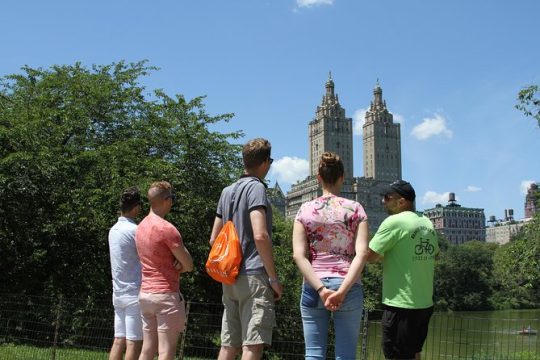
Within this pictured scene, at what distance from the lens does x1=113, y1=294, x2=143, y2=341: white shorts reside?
5348 millimetres

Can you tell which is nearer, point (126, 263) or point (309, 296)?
point (309, 296)

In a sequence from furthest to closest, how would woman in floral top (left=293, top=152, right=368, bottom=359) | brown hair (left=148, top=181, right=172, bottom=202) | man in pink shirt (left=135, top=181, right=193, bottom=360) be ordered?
1. brown hair (left=148, top=181, right=172, bottom=202)
2. man in pink shirt (left=135, top=181, right=193, bottom=360)
3. woman in floral top (left=293, top=152, right=368, bottom=359)

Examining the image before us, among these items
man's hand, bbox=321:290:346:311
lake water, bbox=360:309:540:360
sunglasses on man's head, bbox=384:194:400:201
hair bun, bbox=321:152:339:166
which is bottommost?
lake water, bbox=360:309:540:360

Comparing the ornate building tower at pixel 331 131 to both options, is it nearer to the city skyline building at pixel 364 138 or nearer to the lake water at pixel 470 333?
the city skyline building at pixel 364 138

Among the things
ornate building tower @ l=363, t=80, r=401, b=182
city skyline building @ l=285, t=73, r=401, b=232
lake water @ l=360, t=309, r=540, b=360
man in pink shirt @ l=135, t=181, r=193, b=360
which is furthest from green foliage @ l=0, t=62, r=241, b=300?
ornate building tower @ l=363, t=80, r=401, b=182

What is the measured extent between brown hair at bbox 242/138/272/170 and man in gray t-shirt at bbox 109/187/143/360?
64.3 inches

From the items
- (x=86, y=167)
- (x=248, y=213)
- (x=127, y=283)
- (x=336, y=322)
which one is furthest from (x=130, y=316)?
(x=86, y=167)

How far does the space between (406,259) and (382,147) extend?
7019 inches

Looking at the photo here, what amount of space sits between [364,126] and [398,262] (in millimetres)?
183920

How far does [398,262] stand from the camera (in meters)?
4.59

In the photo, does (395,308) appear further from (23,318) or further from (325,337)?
(23,318)

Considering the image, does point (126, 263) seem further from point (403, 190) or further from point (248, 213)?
point (403, 190)

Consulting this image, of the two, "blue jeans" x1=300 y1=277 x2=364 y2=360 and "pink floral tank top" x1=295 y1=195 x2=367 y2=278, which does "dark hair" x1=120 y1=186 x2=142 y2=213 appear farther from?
"blue jeans" x1=300 y1=277 x2=364 y2=360

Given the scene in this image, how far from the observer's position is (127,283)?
546 centimetres
